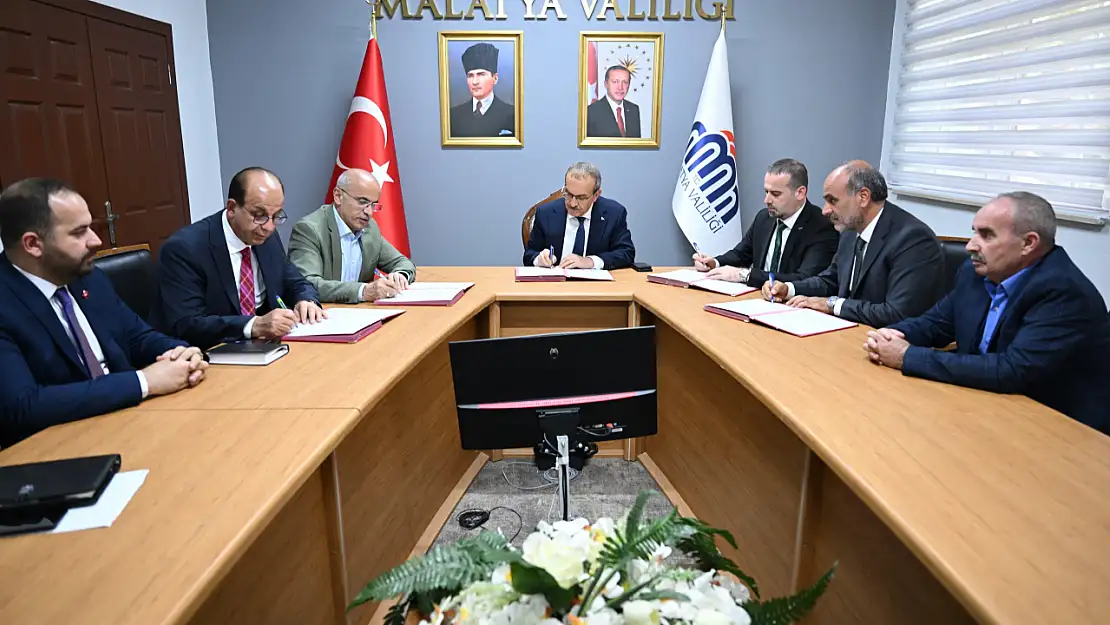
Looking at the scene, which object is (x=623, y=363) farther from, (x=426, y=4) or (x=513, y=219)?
(x=426, y=4)

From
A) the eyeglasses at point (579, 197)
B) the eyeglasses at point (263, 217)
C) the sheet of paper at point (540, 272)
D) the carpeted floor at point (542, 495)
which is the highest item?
the eyeglasses at point (579, 197)

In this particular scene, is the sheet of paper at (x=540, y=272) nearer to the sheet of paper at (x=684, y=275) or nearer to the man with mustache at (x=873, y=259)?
the sheet of paper at (x=684, y=275)

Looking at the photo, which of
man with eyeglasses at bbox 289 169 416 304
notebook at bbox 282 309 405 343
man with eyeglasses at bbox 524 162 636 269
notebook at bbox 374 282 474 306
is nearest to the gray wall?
man with eyeglasses at bbox 524 162 636 269

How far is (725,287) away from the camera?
9.45 ft

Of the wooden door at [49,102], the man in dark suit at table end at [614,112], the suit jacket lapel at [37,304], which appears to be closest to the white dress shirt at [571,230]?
the man in dark suit at table end at [614,112]

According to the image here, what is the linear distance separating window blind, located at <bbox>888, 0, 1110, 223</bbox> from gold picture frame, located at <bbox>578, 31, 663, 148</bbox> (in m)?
1.49

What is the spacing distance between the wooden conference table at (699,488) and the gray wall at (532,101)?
1.91 metres

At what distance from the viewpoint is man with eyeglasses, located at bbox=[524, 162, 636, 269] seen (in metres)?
3.34

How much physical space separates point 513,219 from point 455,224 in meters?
0.39

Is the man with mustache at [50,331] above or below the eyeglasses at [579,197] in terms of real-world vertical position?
below

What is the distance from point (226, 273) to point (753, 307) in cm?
184

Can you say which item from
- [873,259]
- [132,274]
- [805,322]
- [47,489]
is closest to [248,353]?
[132,274]

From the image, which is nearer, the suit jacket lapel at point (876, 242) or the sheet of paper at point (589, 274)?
the suit jacket lapel at point (876, 242)

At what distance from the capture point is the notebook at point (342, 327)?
2104 millimetres
